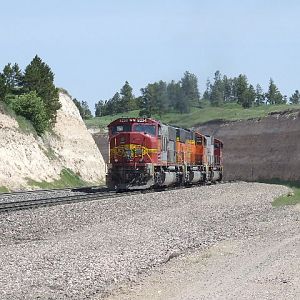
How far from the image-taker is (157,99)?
110 meters

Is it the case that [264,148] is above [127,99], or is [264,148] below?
below

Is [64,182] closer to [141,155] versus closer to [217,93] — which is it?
[141,155]

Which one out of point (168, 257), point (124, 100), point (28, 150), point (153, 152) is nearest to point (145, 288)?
point (168, 257)

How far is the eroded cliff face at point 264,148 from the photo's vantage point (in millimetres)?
79938

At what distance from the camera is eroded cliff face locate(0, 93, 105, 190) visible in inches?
1740

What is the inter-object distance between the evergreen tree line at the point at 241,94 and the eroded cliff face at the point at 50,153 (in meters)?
92.1

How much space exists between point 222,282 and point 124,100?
163m

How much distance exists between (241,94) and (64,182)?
111104mm

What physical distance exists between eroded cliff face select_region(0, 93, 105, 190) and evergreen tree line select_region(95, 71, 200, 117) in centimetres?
3443

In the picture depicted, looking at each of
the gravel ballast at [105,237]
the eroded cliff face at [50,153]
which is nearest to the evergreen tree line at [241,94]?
the eroded cliff face at [50,153]

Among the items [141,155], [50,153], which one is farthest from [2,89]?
[141,155]

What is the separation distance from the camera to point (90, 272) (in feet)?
34.8

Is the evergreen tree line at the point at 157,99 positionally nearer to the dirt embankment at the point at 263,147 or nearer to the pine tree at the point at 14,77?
the dirt embankment at the point at 263,147

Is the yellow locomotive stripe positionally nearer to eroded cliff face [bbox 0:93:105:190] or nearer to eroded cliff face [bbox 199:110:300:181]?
eroded cliff face [bbox 0:93:105:190]
